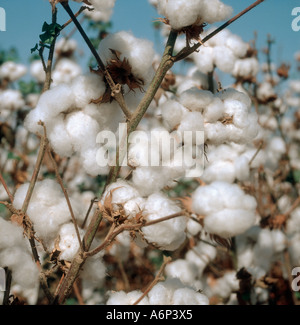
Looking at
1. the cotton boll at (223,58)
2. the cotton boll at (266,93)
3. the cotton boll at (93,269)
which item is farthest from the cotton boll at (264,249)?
the cotton boll at (93,269)

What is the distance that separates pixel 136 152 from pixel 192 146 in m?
0.19

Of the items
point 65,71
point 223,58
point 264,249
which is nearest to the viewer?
point 223,58

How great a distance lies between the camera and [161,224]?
113 cm

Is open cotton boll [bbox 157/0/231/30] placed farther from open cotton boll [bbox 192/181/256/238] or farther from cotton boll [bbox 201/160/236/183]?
cotton boll [bbox 201/160/236/183]

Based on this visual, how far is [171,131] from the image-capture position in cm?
125

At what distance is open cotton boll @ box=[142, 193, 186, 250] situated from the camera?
111cm

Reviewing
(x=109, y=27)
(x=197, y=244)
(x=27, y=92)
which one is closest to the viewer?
(x=197, y=244)

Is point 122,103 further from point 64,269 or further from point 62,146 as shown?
point 64,269

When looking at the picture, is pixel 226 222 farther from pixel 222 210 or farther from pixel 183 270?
pixel 183 270

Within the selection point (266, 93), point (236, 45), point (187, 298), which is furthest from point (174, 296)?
point (266, 93)

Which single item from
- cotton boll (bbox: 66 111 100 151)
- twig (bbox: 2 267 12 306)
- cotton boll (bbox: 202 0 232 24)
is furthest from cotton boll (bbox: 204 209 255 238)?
twig (bbox: 2 267 12 306)

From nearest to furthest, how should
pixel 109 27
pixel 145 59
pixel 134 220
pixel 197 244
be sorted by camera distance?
1. pixel 134 220
2. pixel 145 59
3. pixel 197 244
4. pixel 109 27

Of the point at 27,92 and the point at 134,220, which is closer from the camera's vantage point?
the point at 134,220
